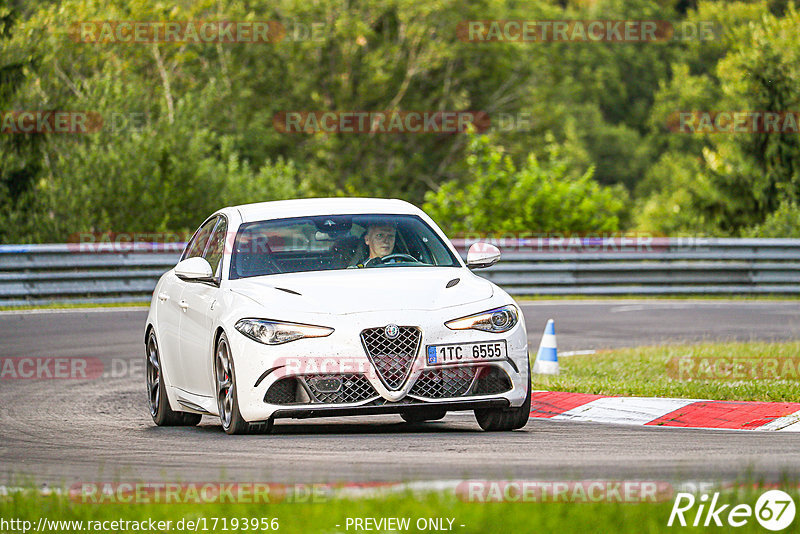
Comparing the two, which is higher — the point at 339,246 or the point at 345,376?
the point at 339,246

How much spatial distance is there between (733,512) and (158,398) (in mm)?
6028

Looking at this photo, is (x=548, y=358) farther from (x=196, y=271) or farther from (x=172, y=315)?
(x=196, y=271)

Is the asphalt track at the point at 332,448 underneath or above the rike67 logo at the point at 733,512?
underneath

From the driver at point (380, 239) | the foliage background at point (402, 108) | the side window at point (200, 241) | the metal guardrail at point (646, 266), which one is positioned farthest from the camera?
the foliage background at point (402, 108)

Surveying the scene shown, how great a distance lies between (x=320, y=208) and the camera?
10.4 meters

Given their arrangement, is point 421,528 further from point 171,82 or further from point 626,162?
point 626,162

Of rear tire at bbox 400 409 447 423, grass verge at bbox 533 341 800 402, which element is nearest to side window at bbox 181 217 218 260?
rear tire at bbox 400 409 447 423

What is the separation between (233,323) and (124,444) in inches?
39.7

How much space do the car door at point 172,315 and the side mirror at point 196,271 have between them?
0.51m

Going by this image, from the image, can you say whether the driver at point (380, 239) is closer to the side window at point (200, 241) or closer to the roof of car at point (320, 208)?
the roof of car at point (320, 208)

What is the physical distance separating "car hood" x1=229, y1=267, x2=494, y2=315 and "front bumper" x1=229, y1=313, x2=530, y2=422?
0.14 metres

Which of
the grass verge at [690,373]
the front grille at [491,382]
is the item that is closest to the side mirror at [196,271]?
the front grille at [491,382]

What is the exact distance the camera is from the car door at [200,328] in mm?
9617

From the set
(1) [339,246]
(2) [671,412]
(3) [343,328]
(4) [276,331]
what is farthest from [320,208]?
(2) [671,412]
